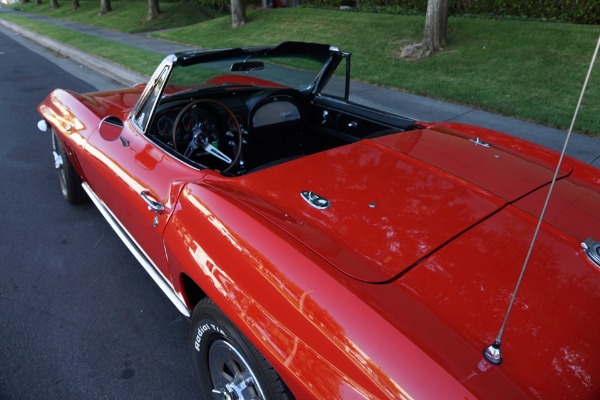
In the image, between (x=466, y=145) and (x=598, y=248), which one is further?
(x=466, y=145)

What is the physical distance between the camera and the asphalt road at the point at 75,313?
224 cm

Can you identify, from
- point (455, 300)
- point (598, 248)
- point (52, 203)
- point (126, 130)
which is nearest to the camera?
point (455, 300)

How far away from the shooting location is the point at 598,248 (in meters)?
1.64

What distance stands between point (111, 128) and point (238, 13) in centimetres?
1157

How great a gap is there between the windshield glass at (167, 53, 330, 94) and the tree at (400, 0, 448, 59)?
5.93 metres

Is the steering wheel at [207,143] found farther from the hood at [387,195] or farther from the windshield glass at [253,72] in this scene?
the hood at [387,195]

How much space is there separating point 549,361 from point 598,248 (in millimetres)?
657

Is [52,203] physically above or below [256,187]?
below

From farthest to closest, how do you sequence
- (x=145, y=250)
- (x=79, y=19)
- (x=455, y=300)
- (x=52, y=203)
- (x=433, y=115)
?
(x=79, y=19) < (x=433, y=115) < (x=52, y=203) < (x=145, y=250) < (x=455, y=300)

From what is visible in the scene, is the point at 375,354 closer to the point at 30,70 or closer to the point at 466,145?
the point at 466,145

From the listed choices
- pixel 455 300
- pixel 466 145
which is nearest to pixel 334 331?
pixel 455 300

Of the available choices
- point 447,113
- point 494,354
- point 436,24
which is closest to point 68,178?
point 494,354

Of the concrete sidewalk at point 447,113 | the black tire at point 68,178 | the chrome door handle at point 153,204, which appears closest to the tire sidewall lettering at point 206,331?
the chrome door handle at point 153,204

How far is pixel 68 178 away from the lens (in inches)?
145
